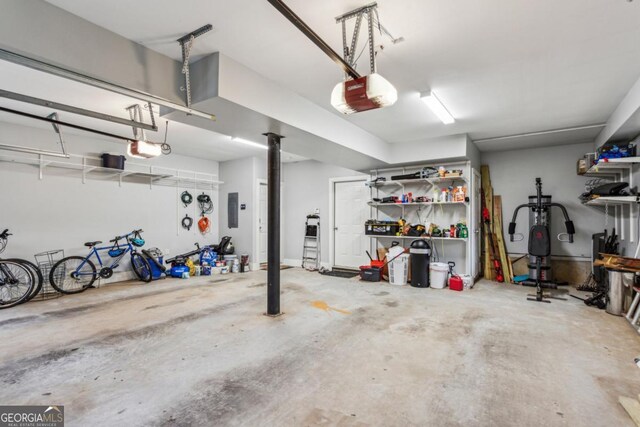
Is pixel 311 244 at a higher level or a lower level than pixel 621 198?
lower

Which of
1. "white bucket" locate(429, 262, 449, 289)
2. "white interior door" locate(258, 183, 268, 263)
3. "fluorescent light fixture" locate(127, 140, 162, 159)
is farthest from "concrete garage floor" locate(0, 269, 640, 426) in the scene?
"white interior door" locate(258, 183, 268, 263)

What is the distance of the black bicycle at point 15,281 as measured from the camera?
15.4 ft

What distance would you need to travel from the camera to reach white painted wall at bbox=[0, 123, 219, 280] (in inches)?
203

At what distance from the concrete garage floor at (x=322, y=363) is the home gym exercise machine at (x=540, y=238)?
0.79 metres

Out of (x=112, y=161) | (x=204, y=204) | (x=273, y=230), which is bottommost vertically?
(x=273, y=230)

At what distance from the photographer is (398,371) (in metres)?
2.59

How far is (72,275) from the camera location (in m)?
5.43

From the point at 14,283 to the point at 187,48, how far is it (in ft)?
16.0

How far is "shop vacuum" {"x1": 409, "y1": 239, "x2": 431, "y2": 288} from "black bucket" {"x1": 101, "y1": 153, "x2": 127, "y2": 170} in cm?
612

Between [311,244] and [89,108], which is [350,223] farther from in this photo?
[89,108]

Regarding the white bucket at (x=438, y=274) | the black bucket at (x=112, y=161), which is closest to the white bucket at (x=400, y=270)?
the white bucket at (x=438, y=274)

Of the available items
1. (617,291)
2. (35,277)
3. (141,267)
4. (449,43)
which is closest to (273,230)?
(449,43)

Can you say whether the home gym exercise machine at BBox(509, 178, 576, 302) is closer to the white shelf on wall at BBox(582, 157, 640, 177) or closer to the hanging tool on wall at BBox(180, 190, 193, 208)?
the white shelf on wall at BBox(582, 157, 640, 177)

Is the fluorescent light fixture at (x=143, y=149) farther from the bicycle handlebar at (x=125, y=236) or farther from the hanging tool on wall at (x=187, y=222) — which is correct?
the hanging tool on wall at (x=187, y=222)
